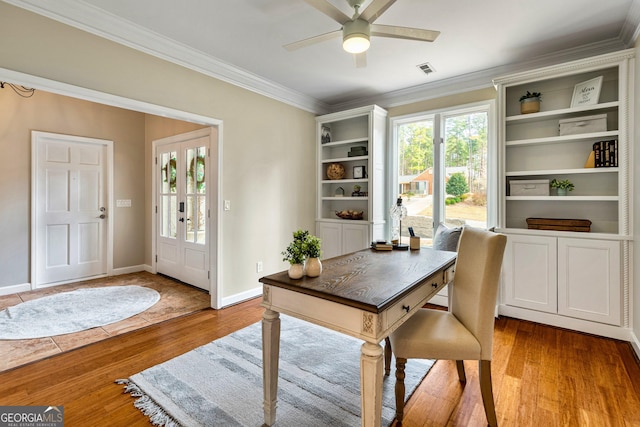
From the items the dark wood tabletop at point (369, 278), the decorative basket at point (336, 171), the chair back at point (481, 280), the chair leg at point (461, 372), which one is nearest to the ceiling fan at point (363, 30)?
the chair back at point (481, 280)

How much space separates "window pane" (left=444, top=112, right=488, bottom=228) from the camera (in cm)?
349

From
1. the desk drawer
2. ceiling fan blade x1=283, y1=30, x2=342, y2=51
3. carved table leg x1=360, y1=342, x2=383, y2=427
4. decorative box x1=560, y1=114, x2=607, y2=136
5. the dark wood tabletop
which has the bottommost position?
carved table leg x1=360, y1=342, x2=383, y2=427

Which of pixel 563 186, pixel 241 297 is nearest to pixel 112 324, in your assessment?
pixel 241 297

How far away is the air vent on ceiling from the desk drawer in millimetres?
2408

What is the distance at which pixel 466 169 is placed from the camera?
358cm

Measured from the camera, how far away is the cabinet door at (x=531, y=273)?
286cm

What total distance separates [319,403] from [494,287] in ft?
3.92

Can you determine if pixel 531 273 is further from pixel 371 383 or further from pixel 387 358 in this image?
pixel 371 383

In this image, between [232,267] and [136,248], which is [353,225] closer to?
[232,267]

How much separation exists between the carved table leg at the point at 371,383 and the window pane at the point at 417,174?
2.75 meters

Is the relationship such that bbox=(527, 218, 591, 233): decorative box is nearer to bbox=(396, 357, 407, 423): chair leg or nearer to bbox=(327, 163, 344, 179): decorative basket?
bbox=(396, 357, 407, 423): chair leg

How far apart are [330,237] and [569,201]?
2751mm

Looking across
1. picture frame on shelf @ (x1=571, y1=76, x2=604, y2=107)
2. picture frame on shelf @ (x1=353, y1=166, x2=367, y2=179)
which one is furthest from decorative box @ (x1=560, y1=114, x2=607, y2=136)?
picture frame on shelf @ (x1=353, y1=166, x2=367, y2=179)

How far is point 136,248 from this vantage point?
16.3 ft
